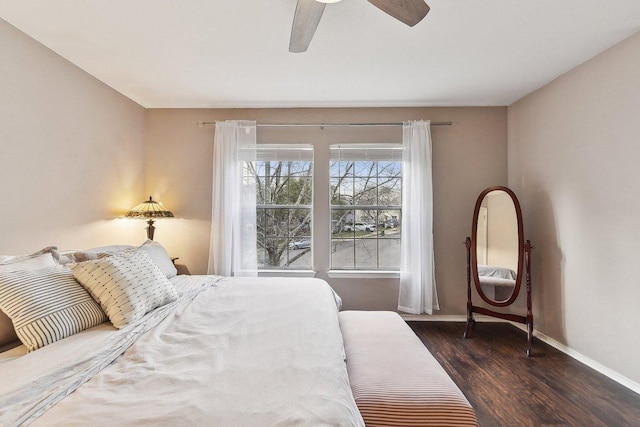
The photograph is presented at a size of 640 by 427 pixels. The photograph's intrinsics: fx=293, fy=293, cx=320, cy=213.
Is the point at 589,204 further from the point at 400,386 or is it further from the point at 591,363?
the point at 400,386

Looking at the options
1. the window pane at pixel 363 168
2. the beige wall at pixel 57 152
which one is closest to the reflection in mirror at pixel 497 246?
the window pane at pixel 363 168

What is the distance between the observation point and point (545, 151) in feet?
9.55

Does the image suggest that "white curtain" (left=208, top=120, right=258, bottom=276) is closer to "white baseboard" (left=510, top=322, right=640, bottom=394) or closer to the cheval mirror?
the cheval mirror

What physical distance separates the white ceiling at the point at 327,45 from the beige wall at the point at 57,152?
0.66 feet

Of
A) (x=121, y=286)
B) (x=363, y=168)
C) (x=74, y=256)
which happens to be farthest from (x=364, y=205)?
(x=74, y=256)

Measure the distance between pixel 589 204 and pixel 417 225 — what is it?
1.45m

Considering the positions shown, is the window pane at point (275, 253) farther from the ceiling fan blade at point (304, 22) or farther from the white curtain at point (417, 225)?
the ceiling fan blade at point (304, 22)

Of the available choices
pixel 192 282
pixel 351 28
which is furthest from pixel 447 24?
pixel 192 282

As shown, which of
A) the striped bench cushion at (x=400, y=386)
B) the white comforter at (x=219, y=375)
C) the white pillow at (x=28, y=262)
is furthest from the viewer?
the white pillow at (x=28, y=262)

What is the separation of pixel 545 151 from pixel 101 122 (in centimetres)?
436

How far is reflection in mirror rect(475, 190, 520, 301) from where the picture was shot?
2.95 metres

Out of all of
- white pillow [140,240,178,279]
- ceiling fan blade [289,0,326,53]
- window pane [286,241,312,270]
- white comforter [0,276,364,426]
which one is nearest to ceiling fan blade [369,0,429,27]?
ceiling fan blade [289,0,326,53]

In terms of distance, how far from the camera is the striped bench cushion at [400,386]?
1239mm

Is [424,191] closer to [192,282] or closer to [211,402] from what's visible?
[192,282]
